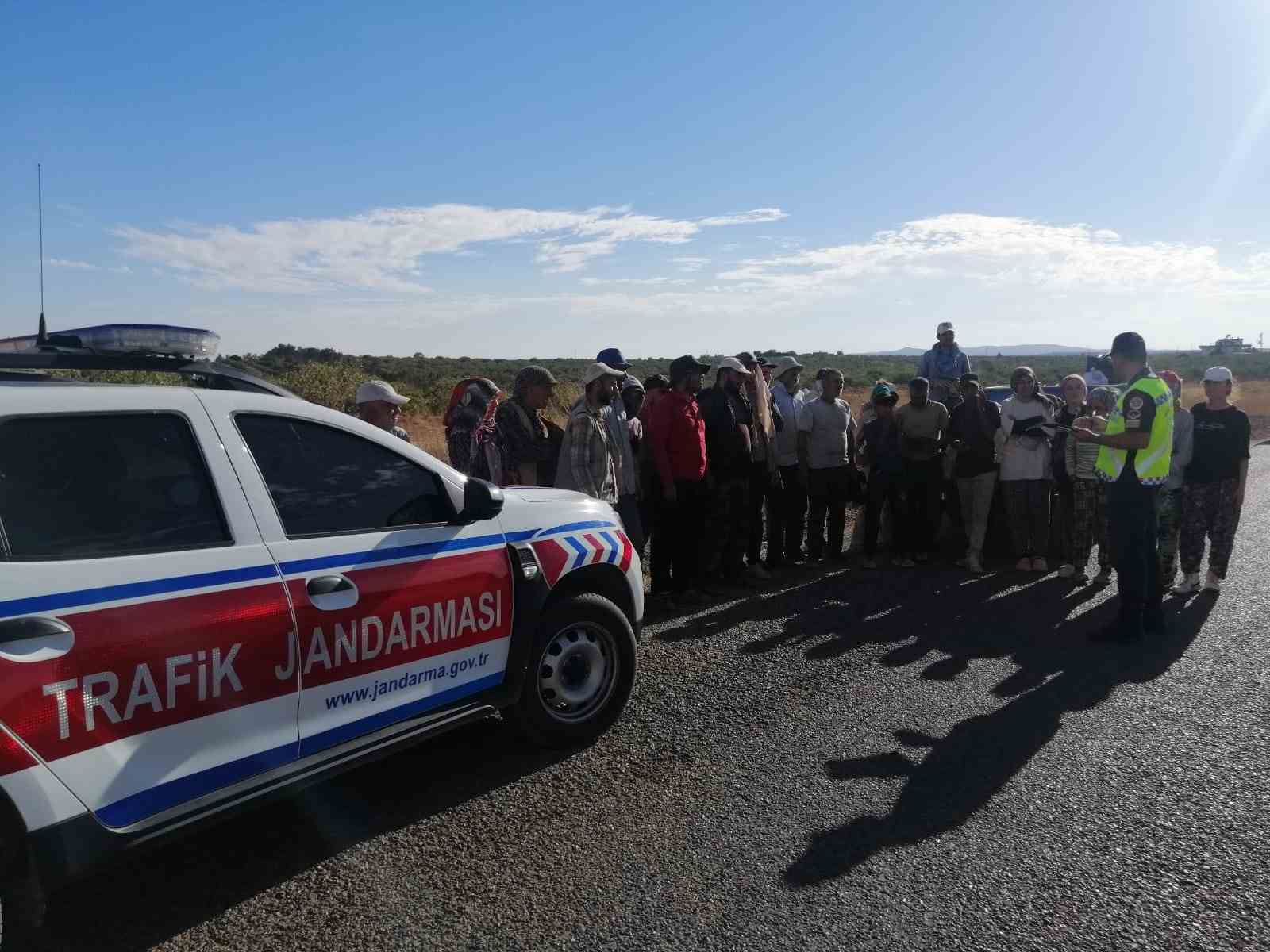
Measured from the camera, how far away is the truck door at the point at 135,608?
2.68 metres

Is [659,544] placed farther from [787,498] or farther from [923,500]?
[923,500]

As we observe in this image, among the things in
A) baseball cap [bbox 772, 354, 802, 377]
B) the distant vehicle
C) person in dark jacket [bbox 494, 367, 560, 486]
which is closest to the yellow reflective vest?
baseball cap [bbox 772, 354, 802, 377]

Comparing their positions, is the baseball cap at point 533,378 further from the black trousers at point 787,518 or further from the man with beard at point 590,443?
the black trousers at point 787,518

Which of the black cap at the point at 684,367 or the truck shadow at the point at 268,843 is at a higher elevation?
the black cap at the point at 684,367

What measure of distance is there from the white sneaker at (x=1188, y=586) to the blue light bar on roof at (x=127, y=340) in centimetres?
775

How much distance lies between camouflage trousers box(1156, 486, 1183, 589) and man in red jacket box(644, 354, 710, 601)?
3969 millimetres

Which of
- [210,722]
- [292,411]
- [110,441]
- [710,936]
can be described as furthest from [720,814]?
[110,441]

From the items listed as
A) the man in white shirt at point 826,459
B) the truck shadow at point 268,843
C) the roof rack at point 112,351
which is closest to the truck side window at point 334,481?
the roof rack at point 112,351

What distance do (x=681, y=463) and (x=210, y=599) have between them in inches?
188

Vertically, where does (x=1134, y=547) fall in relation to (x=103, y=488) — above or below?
below

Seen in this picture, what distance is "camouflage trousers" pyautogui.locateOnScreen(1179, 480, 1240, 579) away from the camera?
7.71 m

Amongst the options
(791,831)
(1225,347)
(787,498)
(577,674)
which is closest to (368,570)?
(577,674)

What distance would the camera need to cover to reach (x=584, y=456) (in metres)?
6.45

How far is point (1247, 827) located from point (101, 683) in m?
4.32
